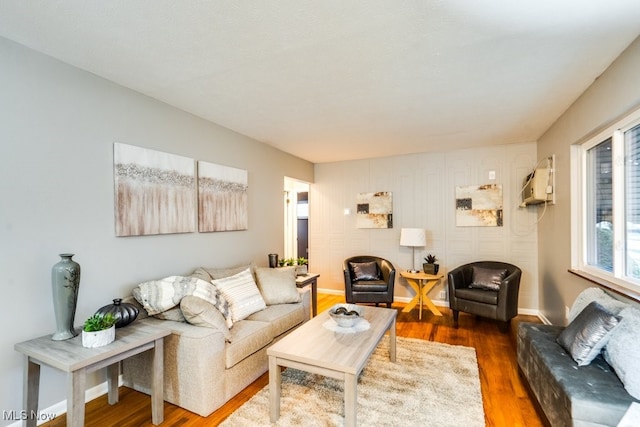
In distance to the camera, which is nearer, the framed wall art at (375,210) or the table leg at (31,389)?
the table leg at (31,389)

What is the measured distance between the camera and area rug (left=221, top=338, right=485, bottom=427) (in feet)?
6.55

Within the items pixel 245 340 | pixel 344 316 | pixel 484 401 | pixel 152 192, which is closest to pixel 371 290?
pixel 344 316

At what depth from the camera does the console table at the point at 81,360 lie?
62.1 inches

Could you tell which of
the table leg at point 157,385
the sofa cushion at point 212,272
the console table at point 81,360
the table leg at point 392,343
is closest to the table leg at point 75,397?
the console table at point 81,360

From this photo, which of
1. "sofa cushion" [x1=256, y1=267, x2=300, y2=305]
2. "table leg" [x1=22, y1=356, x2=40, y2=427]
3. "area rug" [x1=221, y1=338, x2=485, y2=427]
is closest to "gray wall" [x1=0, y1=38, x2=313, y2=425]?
"table leg" [x1=22, y1=356, x2=40, y2=427]

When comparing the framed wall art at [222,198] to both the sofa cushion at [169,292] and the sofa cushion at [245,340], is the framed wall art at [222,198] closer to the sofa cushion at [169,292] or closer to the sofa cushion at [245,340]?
the sofa cushion at [169,292]

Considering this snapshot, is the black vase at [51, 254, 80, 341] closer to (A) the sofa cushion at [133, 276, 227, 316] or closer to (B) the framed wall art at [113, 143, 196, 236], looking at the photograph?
(A) the sofa cushion at [133, 276, 227, 316]

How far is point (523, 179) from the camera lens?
14.1 ft

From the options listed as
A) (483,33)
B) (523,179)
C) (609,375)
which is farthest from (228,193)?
(523,179)

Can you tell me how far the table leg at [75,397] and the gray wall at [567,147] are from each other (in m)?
3.64

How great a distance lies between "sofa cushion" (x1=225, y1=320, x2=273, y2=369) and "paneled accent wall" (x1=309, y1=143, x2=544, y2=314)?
2980 mm

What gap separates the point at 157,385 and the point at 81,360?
55 cm

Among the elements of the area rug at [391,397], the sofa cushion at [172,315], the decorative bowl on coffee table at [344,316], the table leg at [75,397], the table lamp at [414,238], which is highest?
the table lamp at [414,238]

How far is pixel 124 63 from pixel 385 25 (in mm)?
1777
